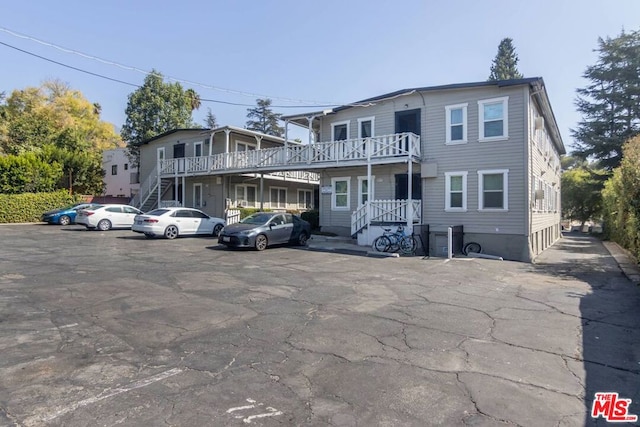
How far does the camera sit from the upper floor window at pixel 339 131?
19.7 metres

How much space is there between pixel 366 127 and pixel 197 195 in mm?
14523

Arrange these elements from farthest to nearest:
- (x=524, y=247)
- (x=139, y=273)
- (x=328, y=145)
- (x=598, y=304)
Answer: (x=328, y=145) → (x=524, y=247) → (x=139, y=273) → (x=598, y=304)

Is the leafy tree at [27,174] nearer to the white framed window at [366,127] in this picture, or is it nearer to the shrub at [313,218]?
the shrub at [313,218]

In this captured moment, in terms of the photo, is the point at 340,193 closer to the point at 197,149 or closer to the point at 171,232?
the point at 171,232

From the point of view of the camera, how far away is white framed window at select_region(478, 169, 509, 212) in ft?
49.8

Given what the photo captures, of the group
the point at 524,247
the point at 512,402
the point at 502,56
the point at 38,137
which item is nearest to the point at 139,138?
the point at 38,137

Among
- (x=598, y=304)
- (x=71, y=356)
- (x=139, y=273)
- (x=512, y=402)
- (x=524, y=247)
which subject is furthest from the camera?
(x=524, y=247)

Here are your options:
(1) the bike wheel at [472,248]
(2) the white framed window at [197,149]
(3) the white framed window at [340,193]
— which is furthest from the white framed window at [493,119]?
(2) the white framed window at [197,149]

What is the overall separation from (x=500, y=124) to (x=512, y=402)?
14.0m

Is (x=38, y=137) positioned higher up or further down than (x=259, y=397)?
higher up

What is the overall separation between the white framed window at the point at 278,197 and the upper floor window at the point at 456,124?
52.5 ft

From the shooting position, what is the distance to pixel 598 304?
739 centimetres

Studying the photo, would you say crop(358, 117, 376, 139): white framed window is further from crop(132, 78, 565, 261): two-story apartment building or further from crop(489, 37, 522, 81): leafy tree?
crop(489, 37, 522, 81): leafy tree

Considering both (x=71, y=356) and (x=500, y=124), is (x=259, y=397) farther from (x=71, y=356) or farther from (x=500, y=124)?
(x=500, y=124)
